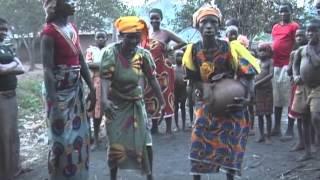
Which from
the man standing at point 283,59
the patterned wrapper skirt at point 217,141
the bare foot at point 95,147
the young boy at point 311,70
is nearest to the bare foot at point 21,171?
the bare foot at point 95,147

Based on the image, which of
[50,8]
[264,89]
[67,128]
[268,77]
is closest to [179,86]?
[264,89]

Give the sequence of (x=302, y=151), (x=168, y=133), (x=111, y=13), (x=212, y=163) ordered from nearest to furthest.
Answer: (x=212, y=163) < (x=302, y=151) < (x=168, y=133) < (x=111, y=13)

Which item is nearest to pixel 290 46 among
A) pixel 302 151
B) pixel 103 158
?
pixel 302 151

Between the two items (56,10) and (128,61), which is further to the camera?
(128,61)

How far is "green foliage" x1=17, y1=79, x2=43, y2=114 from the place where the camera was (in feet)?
45.9

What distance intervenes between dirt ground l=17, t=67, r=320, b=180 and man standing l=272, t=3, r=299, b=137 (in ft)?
1.64

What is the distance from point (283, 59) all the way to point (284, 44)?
8.8 inches

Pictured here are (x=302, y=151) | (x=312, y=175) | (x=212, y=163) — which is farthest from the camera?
(x=302, y=151)

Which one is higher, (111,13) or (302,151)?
(111,13)

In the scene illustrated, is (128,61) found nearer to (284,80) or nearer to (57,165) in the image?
(57,165)

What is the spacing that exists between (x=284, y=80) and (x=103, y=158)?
2857 millimetres

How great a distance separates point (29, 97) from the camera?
619 inches

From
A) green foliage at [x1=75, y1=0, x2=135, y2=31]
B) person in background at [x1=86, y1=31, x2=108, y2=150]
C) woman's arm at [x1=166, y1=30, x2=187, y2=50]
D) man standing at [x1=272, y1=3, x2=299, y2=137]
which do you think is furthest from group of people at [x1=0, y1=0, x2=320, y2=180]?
green foliage at [x1=75, y1=0, x2=135, y2=31]

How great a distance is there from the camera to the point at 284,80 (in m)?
7.67
